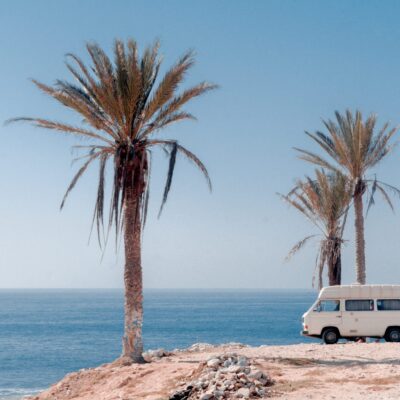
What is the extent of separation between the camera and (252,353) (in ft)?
73.6

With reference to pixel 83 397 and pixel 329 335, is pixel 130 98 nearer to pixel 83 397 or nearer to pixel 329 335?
pixel 83 397

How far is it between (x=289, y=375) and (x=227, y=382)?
2095 mm

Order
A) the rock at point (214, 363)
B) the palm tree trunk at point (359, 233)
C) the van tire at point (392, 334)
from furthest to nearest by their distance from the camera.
→ the palm tree trunk at point (359, 233) < the van tire at point (392, 334) < the rock at point (214, 363)

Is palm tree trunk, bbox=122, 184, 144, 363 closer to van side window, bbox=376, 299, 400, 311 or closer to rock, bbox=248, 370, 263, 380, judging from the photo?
rock, bbox=248, 370, 263, 380

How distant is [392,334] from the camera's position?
2584 centimetres

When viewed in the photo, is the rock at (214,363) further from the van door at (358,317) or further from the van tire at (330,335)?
the van door at (358,317)

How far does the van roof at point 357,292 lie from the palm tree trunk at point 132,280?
802 cm

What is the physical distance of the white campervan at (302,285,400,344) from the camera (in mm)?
25812

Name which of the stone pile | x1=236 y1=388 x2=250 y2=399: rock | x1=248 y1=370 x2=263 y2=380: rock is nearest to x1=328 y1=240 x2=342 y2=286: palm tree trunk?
the stone pile

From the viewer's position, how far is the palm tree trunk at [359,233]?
1246 inches

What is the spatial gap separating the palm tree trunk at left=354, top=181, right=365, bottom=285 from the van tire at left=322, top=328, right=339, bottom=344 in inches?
246

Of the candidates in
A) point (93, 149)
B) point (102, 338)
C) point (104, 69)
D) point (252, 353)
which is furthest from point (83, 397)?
point (102, 338)

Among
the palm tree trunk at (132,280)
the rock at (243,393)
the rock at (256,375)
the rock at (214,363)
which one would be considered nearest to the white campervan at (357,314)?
the palm tree trunk at (132,280)

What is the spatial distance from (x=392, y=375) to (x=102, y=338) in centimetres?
7448
